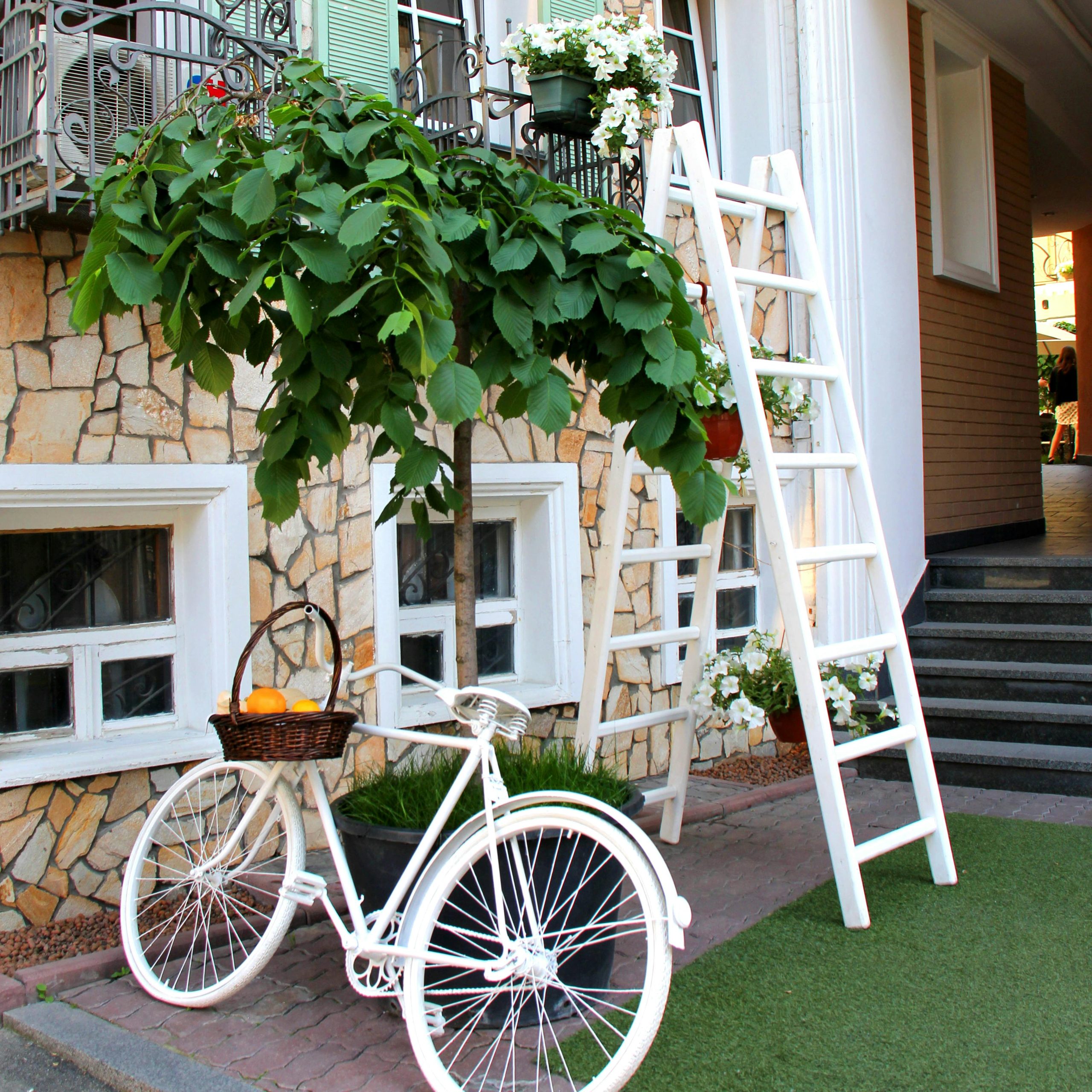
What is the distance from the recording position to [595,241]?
2.88 meters

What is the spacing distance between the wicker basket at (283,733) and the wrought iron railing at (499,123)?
2.64m

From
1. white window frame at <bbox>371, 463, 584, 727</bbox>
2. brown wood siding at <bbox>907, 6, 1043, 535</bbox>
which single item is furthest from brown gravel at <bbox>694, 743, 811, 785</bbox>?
brown wood siding at <bbox>907, 6, 1043, 535</bbox>

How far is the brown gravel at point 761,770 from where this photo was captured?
5977 mm

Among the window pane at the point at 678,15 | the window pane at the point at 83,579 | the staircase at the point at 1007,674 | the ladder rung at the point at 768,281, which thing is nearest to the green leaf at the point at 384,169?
the ladder rung at the point at 768,281

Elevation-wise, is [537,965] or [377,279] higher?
[377,279]

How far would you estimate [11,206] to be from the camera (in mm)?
3631

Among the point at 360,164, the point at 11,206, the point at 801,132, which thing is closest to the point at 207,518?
the point at 11,206

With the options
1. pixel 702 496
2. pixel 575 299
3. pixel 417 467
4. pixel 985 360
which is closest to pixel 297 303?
pixel 417 467

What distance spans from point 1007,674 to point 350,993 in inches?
170

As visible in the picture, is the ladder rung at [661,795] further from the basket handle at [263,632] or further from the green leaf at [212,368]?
the green leaf at [212,368]

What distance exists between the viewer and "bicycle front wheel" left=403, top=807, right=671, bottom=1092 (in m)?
2.58

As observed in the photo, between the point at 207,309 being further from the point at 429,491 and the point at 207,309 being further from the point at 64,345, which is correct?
the point at 64,345

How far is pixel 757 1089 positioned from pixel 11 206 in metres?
3.34

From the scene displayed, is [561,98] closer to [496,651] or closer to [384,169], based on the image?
[496,651]
